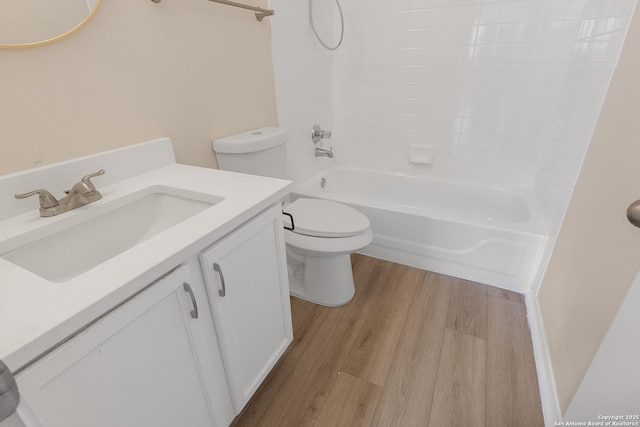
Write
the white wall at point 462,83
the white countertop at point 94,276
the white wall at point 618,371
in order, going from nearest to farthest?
the white countertop at point 94,276, the white wall at point 618,371, the white wall at point 462,83

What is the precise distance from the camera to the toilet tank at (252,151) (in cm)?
132

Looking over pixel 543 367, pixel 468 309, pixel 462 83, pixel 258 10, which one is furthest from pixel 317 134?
pixel 543 367

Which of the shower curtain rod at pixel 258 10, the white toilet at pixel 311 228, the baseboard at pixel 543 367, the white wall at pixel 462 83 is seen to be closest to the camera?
the baseboard at pixel 543 367

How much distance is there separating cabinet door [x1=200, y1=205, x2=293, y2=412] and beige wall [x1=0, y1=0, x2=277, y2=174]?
0.58m

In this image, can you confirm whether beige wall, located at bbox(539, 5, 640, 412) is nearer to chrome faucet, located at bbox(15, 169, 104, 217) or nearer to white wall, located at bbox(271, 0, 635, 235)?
white wall, located at bbox(271, 0, 635, 235)

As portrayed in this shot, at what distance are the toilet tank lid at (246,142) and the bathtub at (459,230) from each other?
2.02 feet

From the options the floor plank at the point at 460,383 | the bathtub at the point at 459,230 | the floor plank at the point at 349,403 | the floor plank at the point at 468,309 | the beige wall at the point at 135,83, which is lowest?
Answer: the floor plank at the point at 349,403

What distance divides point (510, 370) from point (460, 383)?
233mm

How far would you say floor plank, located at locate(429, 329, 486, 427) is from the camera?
108 cm

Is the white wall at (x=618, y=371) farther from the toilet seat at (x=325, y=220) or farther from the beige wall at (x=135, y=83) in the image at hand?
the beige wall at (x=135, y=83)

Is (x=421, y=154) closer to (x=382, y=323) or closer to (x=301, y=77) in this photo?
(x=301, y=77)

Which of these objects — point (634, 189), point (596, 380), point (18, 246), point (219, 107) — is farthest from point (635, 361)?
point (219, 107)

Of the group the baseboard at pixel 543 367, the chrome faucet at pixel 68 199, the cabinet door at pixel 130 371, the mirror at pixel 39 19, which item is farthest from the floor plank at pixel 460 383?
the mirror at pixel 39 19

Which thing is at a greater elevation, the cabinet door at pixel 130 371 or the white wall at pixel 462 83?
the white wall at pixel 462 83
